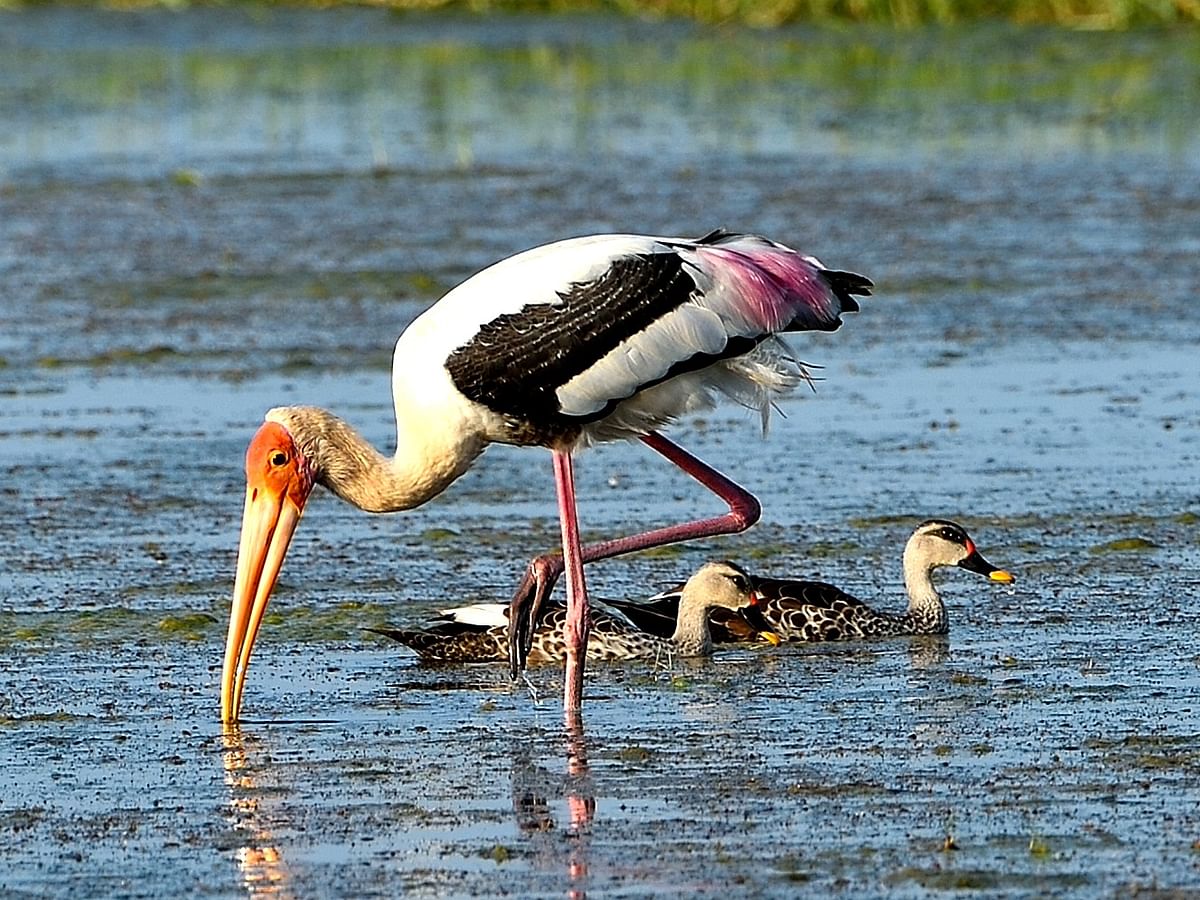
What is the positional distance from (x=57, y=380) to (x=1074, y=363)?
15.4ft

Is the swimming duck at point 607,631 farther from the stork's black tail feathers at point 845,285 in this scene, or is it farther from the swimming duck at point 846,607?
the stork's black tail feathers at point 845,285

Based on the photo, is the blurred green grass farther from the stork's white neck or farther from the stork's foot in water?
Result: the stork's white neck

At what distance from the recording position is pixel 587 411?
307 inches

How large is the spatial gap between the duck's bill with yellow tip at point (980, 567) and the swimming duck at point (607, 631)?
0.72 m

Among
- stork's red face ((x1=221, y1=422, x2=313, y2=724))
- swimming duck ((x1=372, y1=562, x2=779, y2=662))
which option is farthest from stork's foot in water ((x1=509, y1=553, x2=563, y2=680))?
stork's red face ((x1=221, y1=422, x2=313, y2=724))

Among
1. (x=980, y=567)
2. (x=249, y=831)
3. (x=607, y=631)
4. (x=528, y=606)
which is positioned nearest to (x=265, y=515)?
(x=528, y=606)

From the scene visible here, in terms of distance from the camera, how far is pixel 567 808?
6566mm

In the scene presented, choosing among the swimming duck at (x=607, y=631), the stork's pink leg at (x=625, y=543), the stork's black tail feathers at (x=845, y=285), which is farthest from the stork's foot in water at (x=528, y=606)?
the stork's black tail feathers at (x=845, y=285)

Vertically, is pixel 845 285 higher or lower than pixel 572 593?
higher

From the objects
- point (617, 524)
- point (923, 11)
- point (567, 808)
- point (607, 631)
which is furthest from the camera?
point (923, 11)

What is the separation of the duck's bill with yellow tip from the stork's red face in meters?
2.30

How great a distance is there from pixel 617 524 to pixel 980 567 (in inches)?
63.0

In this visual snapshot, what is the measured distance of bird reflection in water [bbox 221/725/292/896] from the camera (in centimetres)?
598

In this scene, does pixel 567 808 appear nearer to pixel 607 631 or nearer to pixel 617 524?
pixel 607 631
